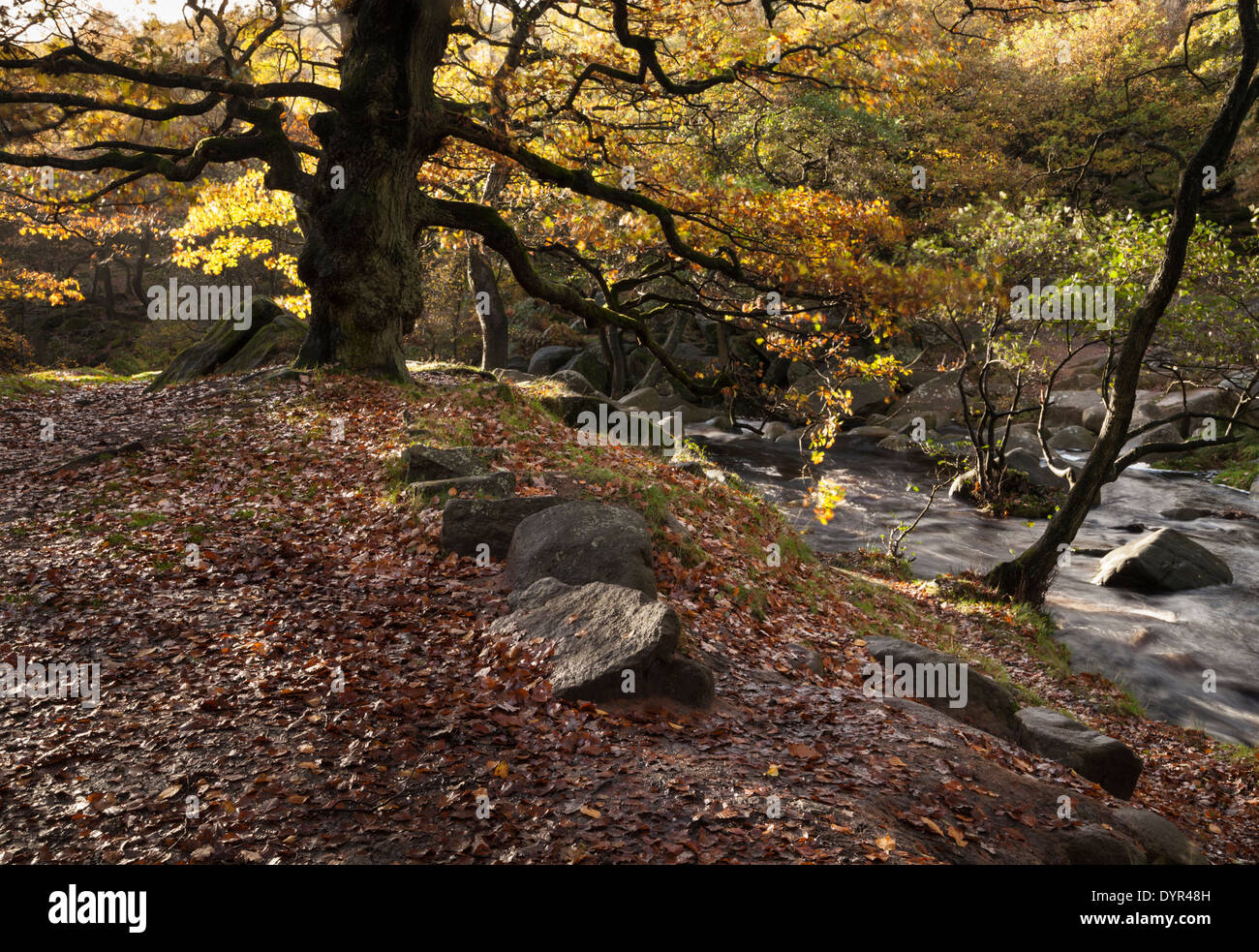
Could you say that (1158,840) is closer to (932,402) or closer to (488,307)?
(488,307)

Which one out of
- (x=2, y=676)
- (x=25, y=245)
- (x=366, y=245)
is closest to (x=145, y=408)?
(x=366, y=245)

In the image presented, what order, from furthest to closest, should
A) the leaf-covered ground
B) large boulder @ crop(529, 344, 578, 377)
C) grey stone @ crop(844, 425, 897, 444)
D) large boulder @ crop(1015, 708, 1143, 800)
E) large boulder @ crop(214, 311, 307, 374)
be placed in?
large boulder @ crop(529, 344, 578, 377) → grey stone @ crop(844, 425, 897, 444) → large boulder @ crop(214, 311, 307, 374) → large boulder @ crop(1015, 708, 1143, 800) → the leaf-covered ground

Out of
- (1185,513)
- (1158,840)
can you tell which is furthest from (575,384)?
(1185,513)

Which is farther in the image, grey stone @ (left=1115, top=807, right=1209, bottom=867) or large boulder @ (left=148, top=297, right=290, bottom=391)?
large boulder @ (left=148, top=297, right=290, bottom=391)

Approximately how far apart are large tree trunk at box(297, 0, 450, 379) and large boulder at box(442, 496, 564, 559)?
6.28 metres

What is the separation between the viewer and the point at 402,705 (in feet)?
19.7

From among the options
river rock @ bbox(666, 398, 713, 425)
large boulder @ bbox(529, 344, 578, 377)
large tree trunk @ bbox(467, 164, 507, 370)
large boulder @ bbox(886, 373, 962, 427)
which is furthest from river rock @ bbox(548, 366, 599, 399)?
large boulder @ bbox(886, 373, 962, 427)

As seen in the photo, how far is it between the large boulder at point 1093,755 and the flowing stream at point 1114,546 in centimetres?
500

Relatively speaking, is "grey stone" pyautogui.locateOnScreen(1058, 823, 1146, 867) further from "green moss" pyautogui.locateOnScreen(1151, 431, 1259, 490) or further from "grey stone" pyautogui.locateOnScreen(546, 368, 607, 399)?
"green moss" pyautogui.locateOnScreen(1151, 431, 1259, 490)

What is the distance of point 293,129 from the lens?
23828 millimetres

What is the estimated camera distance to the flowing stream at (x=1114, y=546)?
43.7 ft

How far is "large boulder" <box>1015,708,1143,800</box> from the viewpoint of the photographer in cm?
851

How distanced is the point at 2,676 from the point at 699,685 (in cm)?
578
